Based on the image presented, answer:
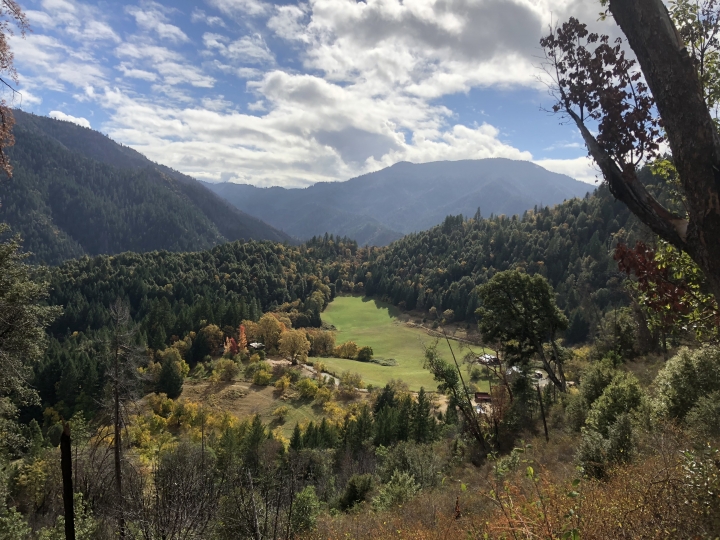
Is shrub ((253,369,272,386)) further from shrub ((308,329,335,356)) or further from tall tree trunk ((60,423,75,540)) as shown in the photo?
tall tree trunk ((60,423,75,540))

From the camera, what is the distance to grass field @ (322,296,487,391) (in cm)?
7962

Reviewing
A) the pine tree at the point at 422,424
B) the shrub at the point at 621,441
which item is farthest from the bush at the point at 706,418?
the pine tree at the point at 422,424

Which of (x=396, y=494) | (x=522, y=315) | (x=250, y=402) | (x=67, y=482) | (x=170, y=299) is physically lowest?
(x=250, y=402)

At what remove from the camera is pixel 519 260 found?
475ft

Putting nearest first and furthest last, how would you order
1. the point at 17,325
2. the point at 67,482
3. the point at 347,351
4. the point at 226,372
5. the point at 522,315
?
1. the point at 67,482
2. the point at 17,325
3. the point at 522,315
4. the point at 226,372
5. the point at 347,351

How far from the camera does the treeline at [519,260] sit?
392 feet

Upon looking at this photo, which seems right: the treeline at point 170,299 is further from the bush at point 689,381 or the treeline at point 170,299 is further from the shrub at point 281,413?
the bush at point 689,381

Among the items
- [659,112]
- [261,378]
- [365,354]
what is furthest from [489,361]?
[365,354]

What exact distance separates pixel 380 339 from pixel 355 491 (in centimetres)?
9418

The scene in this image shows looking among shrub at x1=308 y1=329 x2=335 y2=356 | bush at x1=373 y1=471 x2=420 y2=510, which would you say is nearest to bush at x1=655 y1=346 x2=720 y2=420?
bush at x1=373 y1=471 x2=420 y2=510

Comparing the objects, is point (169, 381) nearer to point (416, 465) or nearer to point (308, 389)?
point (308, 389)

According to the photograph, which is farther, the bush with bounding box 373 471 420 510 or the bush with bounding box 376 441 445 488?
the bush with bounding box 376 441 445 488

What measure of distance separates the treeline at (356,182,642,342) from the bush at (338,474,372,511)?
95.6m

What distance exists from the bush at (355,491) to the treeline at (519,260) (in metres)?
95.6
